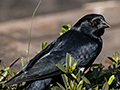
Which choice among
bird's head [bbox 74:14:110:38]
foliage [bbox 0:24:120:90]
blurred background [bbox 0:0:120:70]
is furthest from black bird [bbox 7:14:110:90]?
blurred background [bbox 0:0:120:70]

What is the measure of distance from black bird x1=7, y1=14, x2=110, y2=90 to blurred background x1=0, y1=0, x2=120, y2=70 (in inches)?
98.5

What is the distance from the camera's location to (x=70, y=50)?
272cm

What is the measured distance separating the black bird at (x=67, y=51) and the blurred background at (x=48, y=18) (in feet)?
8.21

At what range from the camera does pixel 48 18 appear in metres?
8.05

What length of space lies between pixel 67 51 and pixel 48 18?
5416 millimetres

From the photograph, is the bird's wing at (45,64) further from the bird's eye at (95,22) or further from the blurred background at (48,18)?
the blurred background at (48,18)

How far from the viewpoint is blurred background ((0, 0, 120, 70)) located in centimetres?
632

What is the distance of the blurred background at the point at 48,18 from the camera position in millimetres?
6320

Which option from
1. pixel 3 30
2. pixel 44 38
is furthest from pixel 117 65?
pixel 3 30

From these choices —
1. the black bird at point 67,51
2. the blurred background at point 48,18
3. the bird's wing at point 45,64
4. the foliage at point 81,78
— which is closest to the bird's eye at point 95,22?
the black bird at point 67,51

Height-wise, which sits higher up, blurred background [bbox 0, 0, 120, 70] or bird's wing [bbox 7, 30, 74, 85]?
blurred background [bbox 0, 0, 120, 70]

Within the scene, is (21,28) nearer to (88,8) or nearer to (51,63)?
(88,8)

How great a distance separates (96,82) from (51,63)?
20.4 inches

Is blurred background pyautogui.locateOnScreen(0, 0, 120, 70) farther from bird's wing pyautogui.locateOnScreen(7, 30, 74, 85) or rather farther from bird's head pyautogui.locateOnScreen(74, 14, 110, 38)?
bird's wing pyautogui.locateOnScreen(7, 30, 74, 85)
